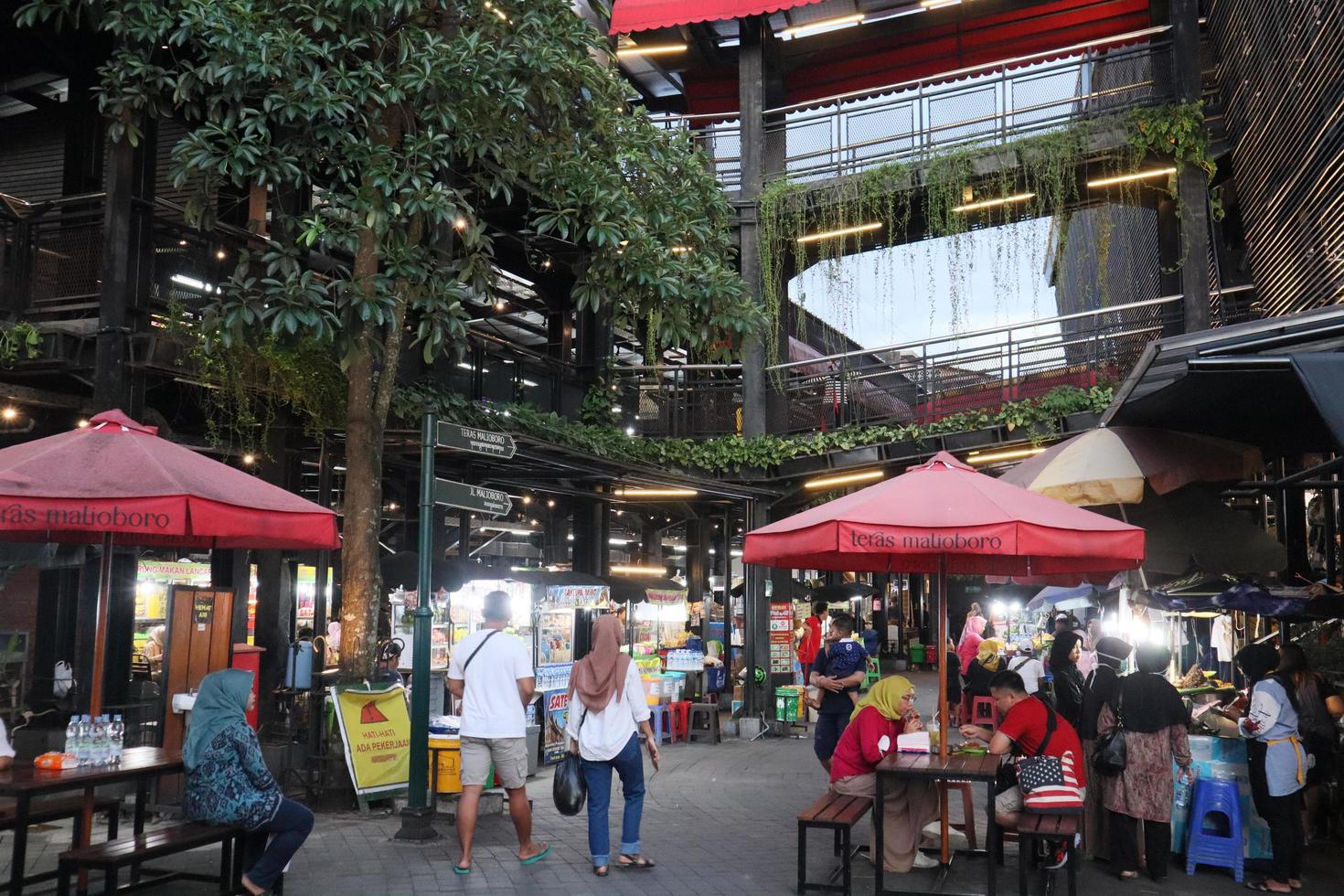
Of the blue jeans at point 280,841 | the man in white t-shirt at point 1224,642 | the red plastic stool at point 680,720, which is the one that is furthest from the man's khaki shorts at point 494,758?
the man in white t-shirt at point 1224,642

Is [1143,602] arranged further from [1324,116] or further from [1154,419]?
[1324,116]

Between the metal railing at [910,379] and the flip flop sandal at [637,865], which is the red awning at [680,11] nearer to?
the metal railing at [910,379]

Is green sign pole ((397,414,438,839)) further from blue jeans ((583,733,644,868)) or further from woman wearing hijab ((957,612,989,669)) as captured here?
woman wearing hijab ((957,612,989,669))

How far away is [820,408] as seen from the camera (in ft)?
60.9

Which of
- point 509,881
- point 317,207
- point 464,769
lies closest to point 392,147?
point 317,207

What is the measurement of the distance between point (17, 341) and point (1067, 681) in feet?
32.8

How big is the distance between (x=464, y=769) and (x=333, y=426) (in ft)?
17.8

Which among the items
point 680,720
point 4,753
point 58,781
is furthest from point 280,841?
point 680,720

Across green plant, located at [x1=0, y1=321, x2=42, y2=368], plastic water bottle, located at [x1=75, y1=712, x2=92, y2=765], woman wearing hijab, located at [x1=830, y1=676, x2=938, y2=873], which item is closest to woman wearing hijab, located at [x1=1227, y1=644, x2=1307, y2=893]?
woman wearing hijab, located at [x1=830, y1=676, x2=938, y2=873]

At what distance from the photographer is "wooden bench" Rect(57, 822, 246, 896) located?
5945 mm

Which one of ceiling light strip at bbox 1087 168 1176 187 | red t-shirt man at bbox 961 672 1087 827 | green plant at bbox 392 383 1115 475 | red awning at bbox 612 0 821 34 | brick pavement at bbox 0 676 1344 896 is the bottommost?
brick pavement at bbox 0 676 1344 896

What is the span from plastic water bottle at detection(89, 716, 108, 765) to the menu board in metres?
12.7

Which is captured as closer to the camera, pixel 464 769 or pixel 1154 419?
pixel 464 769

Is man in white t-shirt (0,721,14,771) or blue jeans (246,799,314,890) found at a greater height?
man in white t-shirt (0,721,14,771)
